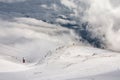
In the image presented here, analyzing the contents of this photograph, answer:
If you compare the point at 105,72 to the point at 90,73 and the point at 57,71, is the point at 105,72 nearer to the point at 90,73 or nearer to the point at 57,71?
the point at 90,73

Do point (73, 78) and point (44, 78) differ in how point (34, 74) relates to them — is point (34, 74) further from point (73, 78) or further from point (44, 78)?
point (73, 78)

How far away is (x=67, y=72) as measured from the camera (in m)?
35.9

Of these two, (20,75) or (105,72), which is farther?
(20,75)

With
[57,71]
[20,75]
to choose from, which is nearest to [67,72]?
[57,71]

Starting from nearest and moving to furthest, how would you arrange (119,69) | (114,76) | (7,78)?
1. (114,76)
2. (119,69)
3. (7,78)

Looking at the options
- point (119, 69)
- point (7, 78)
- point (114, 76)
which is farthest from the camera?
point (7, 78)

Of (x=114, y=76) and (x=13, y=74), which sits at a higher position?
(x=13, y=74)

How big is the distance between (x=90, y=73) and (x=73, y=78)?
184 cm

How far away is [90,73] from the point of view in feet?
106

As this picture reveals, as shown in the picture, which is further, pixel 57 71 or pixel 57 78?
pixel 57 71

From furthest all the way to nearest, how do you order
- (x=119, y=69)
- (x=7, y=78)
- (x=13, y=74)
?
(x=13, y=74), (x=7, y=78), (x=119, y=69)

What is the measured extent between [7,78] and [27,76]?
2135 millimetres

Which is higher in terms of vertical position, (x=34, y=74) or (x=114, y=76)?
(x=34, y=74)

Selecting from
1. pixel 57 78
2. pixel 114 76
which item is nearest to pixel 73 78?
pixel 57 78
